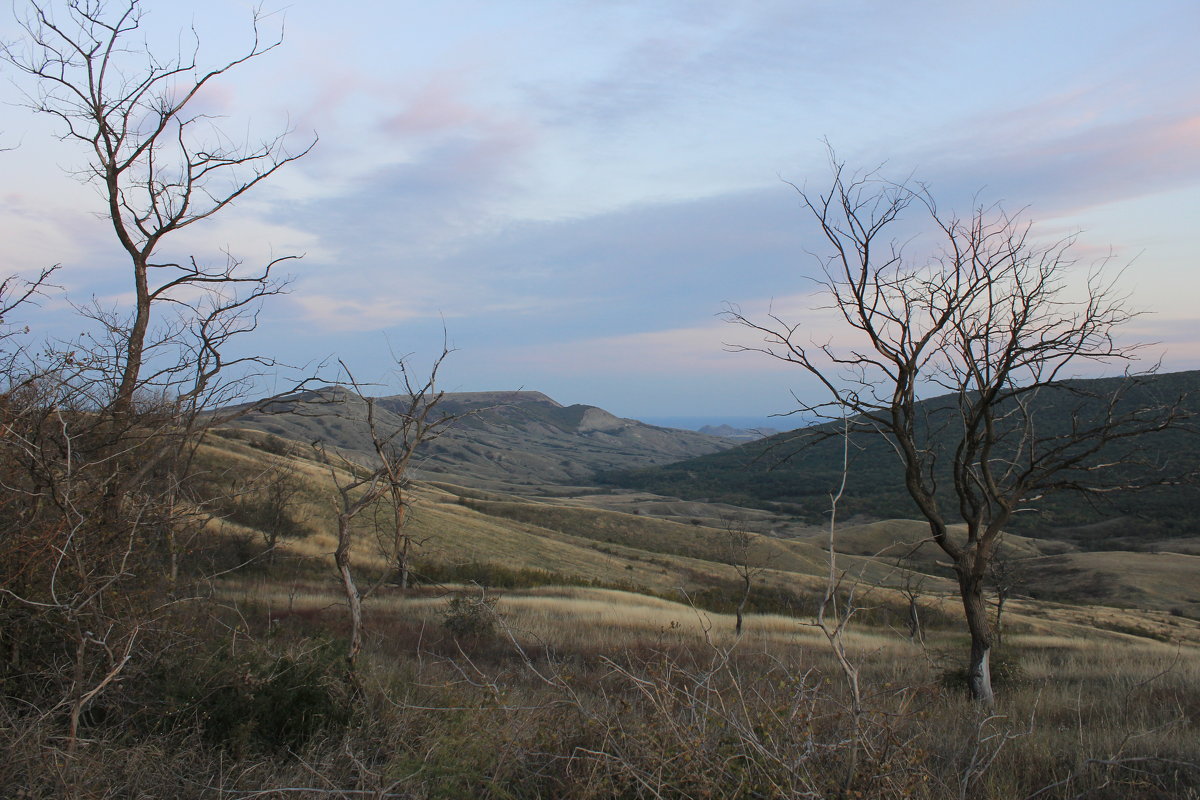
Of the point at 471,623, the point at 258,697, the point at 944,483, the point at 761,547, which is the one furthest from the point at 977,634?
the point at 944,483

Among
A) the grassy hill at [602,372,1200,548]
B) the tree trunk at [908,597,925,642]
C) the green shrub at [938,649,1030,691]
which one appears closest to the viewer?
the green shrub at [938,649,1030,691]

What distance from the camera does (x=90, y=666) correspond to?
211 inches

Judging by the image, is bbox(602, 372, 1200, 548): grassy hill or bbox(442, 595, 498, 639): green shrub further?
bbox(602, 372, 1200, 548): grassy hill

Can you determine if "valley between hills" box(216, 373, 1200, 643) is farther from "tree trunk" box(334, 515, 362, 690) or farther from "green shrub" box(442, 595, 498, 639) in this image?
"green shrub" box(442, 595, 498, 639)

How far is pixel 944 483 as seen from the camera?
7981 centimetres

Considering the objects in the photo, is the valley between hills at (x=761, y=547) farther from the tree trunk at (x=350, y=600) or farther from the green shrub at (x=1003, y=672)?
the green shrub at (x=1003, y=672)

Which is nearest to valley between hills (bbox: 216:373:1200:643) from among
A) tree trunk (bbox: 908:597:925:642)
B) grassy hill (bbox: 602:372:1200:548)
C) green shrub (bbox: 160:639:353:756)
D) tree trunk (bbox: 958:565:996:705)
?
grassy hill (bbox: 602:372:1200:548)

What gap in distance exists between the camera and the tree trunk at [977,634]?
8164mm

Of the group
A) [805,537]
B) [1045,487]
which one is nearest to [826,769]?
[1045,487]

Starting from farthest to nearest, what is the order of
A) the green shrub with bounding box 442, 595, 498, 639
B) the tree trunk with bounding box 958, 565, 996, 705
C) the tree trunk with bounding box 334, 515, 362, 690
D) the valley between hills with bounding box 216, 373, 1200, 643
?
the valley between hills with bounding box 216, 373, 1200, 643, the green shrub with bounding box 442, 595, 498, 639, the tree trunk with bounding box 958, 565, 996, 705, the tree trunk with bounding box 334, 515, 362, 690

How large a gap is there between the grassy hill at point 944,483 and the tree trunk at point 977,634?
3.99 feet

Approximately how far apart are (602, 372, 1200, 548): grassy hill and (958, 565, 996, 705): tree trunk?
1.22 meters

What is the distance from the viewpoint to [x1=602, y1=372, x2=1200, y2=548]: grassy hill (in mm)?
31848

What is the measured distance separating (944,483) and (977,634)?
3165 inches
